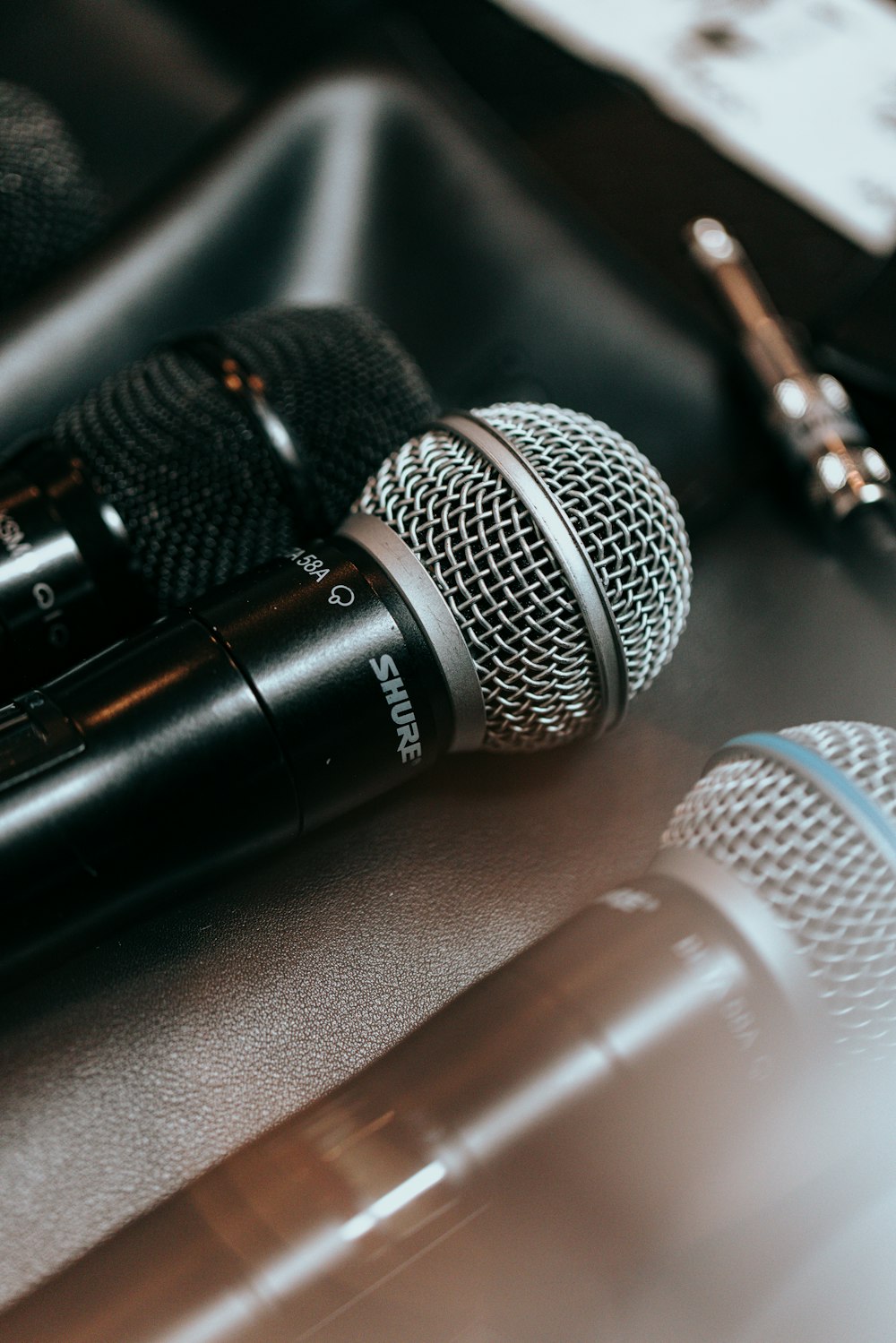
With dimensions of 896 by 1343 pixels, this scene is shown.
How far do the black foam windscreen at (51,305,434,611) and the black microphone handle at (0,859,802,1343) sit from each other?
0.26 meters

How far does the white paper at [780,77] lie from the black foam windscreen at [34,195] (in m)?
0.61

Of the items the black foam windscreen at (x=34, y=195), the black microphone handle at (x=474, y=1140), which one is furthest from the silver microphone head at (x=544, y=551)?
the black foam windscreen at (x=34, y=195)

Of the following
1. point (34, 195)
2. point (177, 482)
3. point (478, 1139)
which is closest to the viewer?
point (478, 1139)

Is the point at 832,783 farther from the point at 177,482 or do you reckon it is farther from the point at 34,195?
the point at 34,195

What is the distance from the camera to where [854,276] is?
3.39 ft

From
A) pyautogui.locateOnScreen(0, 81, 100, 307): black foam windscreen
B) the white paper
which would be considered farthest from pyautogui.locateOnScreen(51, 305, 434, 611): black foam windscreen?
the white paper

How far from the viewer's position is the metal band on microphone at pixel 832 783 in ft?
1.45

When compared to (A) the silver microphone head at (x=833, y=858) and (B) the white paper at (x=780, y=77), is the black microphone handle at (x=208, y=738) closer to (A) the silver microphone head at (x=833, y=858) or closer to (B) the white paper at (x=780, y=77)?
(A) the silver microphone head at (x=833, y=858)

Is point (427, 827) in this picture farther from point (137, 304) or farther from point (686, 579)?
point (137, 304)

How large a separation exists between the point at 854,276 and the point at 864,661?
51 cm

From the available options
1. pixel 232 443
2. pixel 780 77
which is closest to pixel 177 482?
pixel 232 443

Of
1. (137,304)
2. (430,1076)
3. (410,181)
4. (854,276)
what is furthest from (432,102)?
(430,1076)

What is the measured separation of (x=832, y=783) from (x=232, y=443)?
1.03 ft

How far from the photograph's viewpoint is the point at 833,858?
447mm
